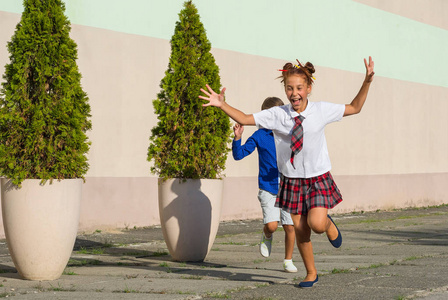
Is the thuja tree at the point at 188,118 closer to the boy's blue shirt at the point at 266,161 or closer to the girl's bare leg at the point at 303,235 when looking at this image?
the boy's blue shirt at the point at 266,161

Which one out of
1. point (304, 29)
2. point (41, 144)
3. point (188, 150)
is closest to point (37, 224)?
point (41, 144)

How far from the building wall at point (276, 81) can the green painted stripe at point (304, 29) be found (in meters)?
0.03

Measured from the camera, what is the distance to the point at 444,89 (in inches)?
869

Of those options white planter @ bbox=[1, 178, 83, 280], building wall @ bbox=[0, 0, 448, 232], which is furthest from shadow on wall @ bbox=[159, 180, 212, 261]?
building wall @ bbox=[0, 0, 448, 232]

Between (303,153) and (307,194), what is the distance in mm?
342

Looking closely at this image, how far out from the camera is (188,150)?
8195mm

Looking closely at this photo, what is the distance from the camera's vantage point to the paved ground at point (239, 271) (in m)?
5.93

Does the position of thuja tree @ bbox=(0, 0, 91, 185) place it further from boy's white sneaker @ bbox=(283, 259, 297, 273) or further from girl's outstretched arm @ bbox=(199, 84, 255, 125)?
boy's white sneaker @ bbox=(283, 259, 297, 273)

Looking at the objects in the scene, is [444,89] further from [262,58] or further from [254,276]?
[254,276]

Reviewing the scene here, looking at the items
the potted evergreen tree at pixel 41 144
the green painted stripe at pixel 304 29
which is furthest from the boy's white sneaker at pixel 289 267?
the green painted stripe at pixel 304 29

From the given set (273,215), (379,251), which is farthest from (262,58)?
(273,215)

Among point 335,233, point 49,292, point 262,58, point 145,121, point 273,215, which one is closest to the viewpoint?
point 49,292

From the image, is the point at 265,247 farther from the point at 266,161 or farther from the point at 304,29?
the point at 304,29

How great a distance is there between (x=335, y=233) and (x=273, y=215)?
3.74 ft
